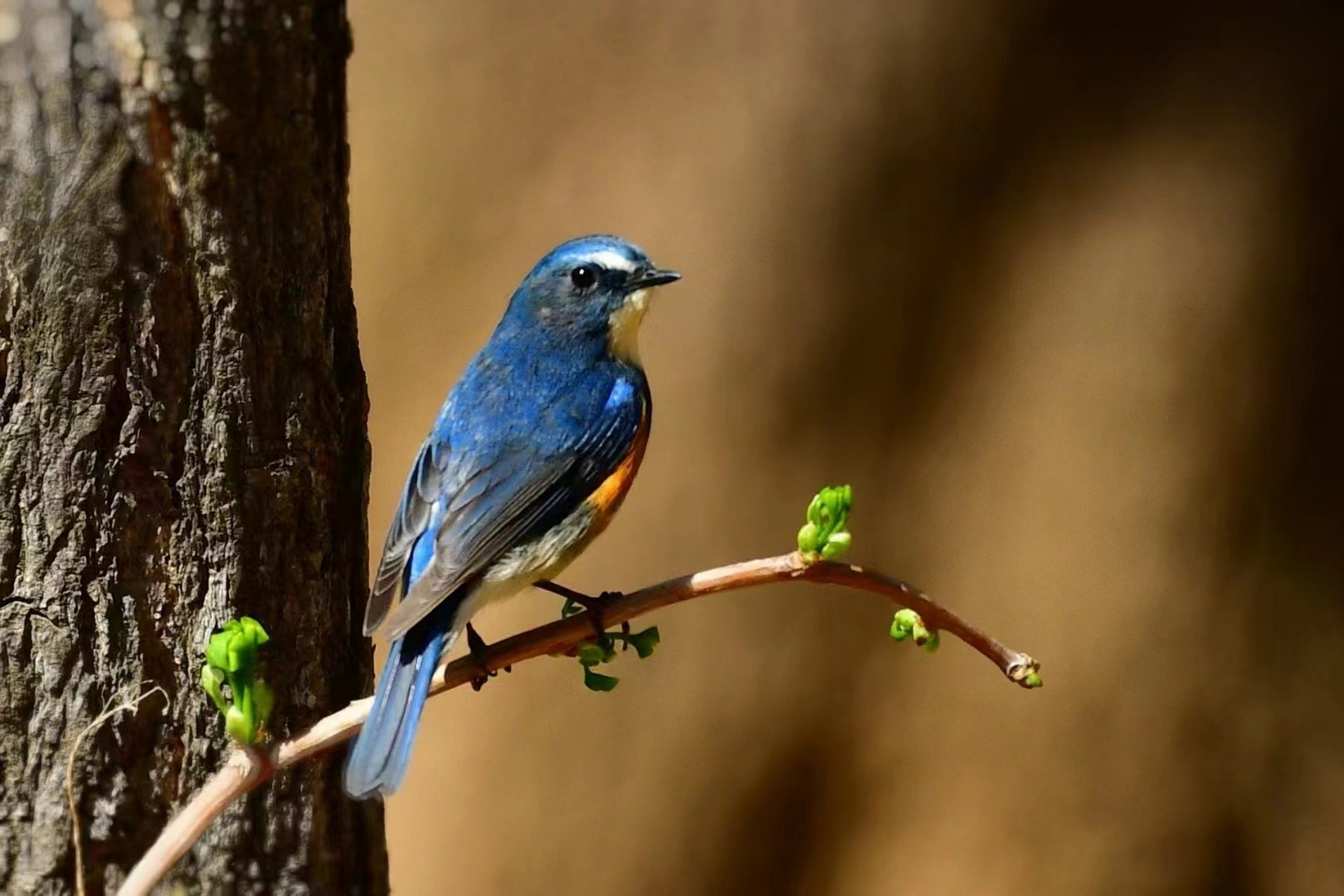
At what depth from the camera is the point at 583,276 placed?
287cm

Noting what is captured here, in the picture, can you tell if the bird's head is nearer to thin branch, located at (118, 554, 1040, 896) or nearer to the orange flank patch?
the orange flank patch

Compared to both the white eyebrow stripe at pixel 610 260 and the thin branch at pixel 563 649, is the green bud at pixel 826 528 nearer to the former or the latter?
the thin branch at pixel 563 649

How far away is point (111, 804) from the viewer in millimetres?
2104

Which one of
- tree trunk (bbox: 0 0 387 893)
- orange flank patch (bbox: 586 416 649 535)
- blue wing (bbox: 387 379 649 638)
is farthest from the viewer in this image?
orange flank patch (bbox: 586 416 649 535)

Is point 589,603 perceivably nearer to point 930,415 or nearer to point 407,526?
point 407,526

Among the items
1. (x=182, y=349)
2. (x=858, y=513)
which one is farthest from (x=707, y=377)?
(x=182, y=349)

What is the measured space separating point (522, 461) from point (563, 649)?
21.8 inches

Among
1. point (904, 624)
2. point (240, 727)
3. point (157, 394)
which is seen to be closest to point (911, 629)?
point (904, 624)

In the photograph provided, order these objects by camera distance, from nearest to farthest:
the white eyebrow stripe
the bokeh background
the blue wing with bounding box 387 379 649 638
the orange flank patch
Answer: the blue wing with bounding box 387 379 649 638
the orange flank patch
the white eyebrow stripe
the bokeh background

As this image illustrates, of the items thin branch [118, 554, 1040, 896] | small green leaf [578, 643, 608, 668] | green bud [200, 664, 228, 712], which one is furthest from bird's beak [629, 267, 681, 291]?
green bud [200, 664, 228, 712]

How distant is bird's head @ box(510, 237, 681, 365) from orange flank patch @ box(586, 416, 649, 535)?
0.83 feet

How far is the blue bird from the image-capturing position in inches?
90.8

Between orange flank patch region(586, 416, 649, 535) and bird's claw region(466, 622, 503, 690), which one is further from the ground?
orange flank patch region(586, 416, 649, 535)

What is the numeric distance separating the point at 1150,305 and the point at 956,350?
19.8 inches
